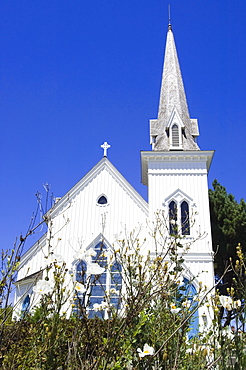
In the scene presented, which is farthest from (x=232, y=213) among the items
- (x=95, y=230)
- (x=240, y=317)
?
(x=240, y=317)

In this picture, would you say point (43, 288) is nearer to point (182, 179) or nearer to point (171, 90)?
point (182, 179)

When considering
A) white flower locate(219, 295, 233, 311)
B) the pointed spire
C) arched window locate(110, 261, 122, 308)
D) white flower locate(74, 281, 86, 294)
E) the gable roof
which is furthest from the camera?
the pointed spire

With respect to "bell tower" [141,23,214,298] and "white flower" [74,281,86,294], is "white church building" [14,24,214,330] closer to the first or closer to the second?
"bell tower" [141,23,214,298]

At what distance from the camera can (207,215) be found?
1577 centimetres

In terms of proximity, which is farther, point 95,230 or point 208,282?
point 95,230

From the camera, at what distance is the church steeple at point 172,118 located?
60.8 ft

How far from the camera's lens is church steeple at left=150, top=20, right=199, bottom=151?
18.5m

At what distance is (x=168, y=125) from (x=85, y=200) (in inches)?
261

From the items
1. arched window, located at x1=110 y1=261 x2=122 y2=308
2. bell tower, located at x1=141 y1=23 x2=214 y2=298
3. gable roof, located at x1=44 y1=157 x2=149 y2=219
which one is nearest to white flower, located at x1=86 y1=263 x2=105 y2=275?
arched window, located at x1=110 y1=261 x2=122 y2=308

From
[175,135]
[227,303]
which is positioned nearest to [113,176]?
[175,135]

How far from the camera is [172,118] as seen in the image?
19.3 metres

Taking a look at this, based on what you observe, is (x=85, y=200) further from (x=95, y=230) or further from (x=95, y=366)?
(x=95, y=366)

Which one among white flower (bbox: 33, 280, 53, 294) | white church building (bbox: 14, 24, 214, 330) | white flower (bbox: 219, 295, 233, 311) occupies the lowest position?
white flower (bbox: 219, 295, 233, 311)

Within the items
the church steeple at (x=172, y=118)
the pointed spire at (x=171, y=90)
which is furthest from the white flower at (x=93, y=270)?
the pointed spire at (x=171, y=90)
